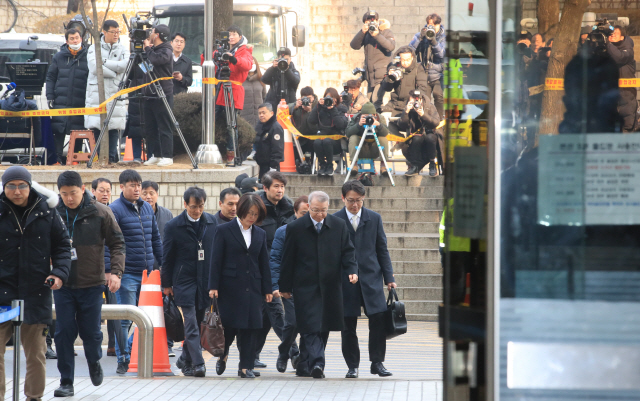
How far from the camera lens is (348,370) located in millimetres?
8945

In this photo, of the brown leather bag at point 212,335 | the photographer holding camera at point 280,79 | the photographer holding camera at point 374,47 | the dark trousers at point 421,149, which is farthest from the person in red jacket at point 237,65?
the brown leather bag at point 212,335

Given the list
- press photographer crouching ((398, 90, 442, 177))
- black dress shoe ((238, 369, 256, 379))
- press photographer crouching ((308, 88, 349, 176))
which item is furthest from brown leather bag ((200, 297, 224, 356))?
press photographer crouching ((398, 90, 442, 177))

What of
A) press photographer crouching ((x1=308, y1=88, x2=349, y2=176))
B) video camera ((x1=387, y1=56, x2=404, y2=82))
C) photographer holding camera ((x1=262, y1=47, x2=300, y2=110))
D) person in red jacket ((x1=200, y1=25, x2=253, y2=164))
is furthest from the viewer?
photographer holding camera ((x1=262, y1=47, x2=300, y2=110))

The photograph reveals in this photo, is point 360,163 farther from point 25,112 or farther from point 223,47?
point 25,112

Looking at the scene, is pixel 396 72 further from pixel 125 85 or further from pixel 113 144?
pixel 113 144

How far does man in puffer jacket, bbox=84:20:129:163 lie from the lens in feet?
43.2

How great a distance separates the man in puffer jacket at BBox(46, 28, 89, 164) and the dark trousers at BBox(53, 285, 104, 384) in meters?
6.85

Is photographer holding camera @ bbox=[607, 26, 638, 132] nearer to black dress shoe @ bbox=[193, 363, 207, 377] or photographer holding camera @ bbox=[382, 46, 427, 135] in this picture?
black dress shoe @ bbox=[193, 363, 207, 377]

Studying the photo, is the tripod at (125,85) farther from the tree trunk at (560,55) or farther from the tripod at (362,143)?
the tree trunk at (560,55)

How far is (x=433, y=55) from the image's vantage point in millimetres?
16891

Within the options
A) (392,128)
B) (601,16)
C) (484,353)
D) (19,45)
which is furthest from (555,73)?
(19,45)

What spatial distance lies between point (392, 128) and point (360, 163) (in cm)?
149

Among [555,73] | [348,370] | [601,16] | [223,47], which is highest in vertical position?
[223,47]

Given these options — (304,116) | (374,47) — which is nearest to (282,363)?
(304,116)
